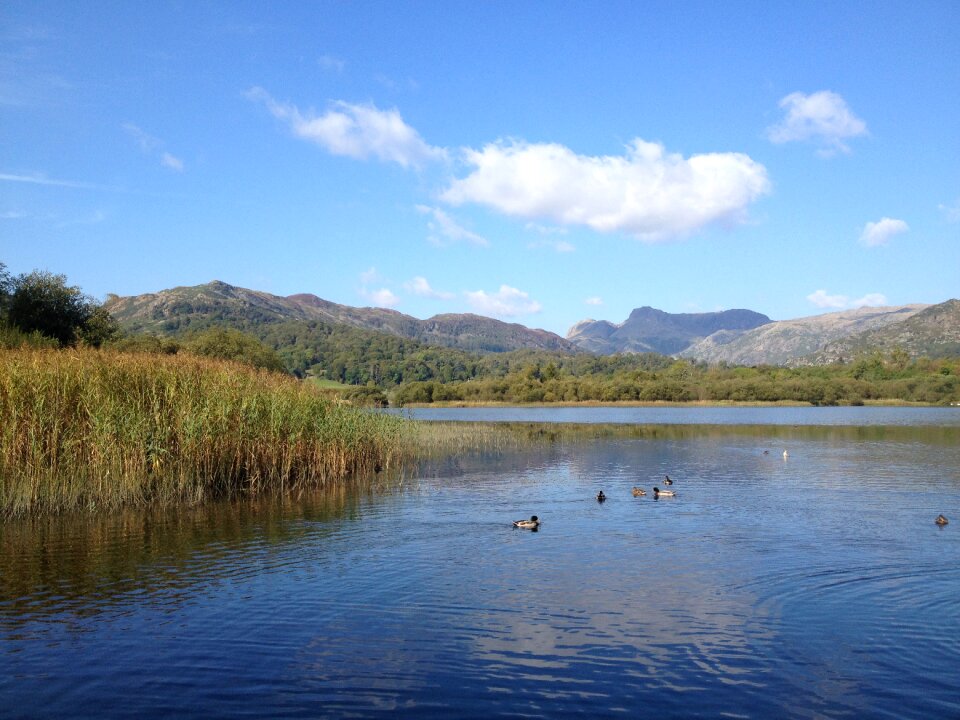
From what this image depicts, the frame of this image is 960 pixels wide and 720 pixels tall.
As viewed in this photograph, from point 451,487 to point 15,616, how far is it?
1660 centimetres

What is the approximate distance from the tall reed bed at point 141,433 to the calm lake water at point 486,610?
3.36 feet

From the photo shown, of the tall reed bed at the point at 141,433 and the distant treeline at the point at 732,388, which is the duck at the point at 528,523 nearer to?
the tall reed bed at the point at 141,433

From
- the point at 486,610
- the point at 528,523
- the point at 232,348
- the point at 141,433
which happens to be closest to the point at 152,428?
the point at 141,433

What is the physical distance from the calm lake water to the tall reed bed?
102 cm

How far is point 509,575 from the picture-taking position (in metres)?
14.6

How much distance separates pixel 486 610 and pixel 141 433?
12637 mm

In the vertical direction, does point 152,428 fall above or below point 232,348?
below

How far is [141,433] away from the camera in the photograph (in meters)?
20.3

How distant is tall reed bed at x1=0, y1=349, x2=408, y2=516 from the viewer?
62.5ft

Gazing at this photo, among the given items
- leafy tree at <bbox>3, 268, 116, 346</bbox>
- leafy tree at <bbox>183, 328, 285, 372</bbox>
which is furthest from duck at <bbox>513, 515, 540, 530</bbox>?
leafy tree at <bbox>183, 328, 285, 372</bbox>

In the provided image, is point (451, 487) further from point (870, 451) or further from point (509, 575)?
point (870, 451)

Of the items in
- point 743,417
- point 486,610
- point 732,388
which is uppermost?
point 732,388

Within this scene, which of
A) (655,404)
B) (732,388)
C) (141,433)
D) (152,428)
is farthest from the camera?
(732,388)

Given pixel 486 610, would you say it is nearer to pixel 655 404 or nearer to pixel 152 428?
pixel 152 428
